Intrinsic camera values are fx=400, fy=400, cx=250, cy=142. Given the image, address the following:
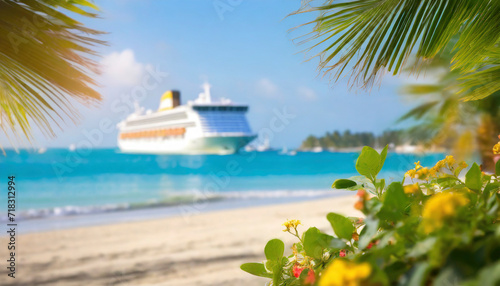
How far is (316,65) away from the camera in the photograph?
978 mm

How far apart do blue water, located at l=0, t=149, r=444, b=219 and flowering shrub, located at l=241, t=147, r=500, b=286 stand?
10.2 metres

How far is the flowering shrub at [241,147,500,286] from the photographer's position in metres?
0.26

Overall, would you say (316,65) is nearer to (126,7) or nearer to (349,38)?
(349,38)

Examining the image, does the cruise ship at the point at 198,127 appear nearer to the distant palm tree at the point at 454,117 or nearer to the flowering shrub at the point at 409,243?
the distant palm tree at the point at 454,117

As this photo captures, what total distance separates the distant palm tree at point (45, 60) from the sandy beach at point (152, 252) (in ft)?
6.82

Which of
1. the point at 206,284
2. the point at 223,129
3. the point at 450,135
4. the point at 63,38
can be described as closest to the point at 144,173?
the point at 223,129

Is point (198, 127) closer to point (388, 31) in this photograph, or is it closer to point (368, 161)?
point (388, 31)

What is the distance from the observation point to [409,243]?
1.15 feet

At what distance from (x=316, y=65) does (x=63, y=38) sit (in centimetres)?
76

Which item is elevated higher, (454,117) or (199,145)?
(199,145)

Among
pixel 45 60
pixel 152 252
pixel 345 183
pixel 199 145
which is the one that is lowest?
pixel 152 252

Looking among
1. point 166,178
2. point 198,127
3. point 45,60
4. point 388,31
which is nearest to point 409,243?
point 388,31

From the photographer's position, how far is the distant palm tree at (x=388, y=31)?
0.92m

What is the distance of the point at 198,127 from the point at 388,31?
24.4 m
